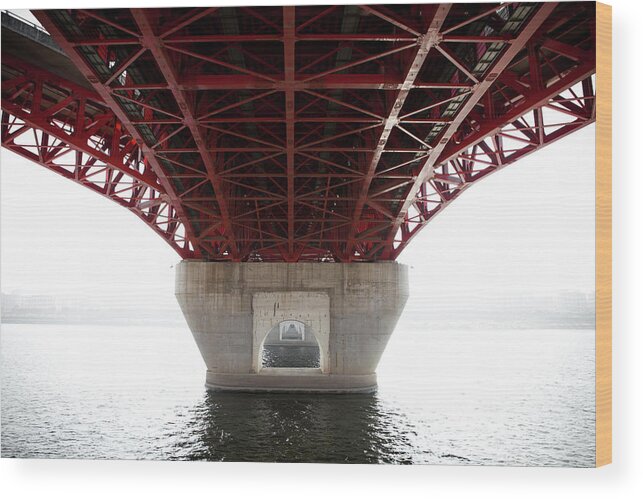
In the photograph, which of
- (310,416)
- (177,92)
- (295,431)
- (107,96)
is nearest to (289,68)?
(177,92)

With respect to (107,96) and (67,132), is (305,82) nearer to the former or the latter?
(107,96)

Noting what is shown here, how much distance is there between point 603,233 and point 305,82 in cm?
765

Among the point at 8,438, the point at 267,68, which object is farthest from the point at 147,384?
the point at 267,68

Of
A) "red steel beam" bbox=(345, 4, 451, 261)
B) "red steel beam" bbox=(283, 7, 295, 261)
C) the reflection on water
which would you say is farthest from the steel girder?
the reflection on water

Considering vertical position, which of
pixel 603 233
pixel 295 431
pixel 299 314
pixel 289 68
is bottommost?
pixel 295 431

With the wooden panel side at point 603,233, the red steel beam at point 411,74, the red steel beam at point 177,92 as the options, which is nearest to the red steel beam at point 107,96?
the red steel beam at point 177,92

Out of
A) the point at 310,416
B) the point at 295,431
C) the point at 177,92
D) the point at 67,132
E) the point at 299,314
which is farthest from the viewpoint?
the point at 299,314

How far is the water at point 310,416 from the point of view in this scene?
56.9 feet

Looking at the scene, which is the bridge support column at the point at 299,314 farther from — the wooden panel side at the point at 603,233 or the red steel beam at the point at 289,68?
the wooden panel side at the point at 603,233

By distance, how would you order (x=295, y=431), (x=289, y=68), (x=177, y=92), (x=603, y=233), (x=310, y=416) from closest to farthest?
(x=603, y=233) < (x=289, y=68) < (x=177, y=92) < (x=295, y=431) < (x=310, y=416)

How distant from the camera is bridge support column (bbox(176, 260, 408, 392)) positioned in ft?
90.5

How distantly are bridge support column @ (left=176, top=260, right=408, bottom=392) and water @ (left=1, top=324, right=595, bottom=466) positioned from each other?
1.29 meters

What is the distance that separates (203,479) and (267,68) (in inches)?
399

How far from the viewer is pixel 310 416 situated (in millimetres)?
22422
